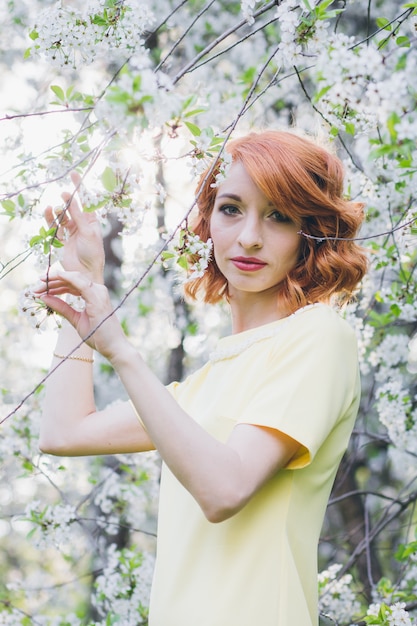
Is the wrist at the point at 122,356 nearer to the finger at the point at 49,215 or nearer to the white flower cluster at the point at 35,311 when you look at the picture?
the white flower cluster at the point at 35,311

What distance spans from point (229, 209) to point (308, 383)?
0.49m

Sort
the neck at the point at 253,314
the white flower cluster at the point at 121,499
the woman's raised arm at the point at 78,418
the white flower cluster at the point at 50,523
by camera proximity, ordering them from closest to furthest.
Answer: the neck at the point at 253,314, the woman's raised arm at the point at 78,418, the white flower cluster at the point at 50,523, the white flower cluster at the point at 121,499

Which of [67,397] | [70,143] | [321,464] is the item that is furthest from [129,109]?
[67,397]

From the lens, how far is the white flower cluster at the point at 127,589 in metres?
2.78

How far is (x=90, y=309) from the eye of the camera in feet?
4.70

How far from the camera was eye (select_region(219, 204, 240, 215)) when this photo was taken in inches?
68.4

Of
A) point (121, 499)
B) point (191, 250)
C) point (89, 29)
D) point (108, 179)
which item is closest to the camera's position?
point (108, 179)

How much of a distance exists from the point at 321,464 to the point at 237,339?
348 millimetres

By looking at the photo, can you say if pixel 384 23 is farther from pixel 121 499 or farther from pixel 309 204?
pixel 121 499

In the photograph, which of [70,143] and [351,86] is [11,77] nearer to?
[70,143]

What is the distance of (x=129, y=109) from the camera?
1.10m

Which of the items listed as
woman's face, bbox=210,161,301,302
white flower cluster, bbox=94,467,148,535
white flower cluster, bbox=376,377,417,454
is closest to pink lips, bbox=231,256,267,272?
woman's face, bbox=210,161,301,302

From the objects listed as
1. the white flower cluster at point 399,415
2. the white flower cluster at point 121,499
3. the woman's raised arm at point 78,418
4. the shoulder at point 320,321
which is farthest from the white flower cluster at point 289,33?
the white flower cluster at point 121,499

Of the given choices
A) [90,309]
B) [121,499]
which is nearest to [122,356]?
[90,309]
